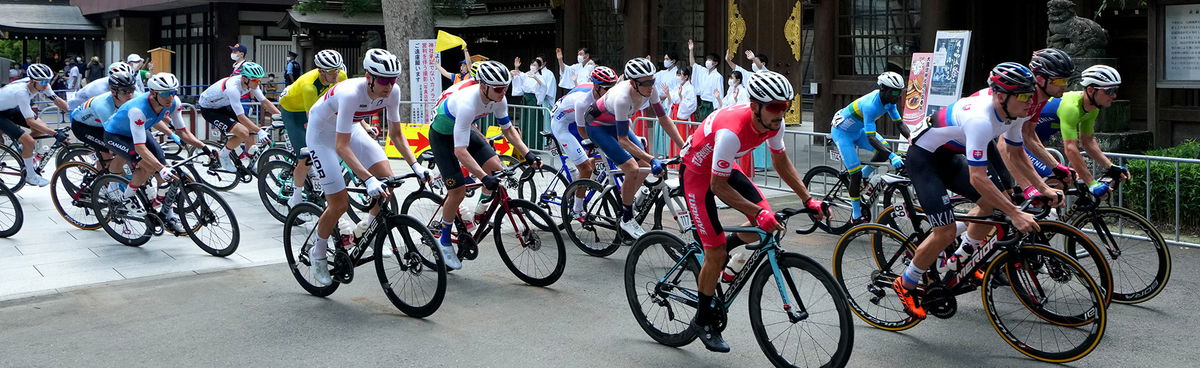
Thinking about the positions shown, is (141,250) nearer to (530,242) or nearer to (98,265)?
(98,265)

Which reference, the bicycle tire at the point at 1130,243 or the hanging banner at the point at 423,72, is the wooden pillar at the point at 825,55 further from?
the bicycle tire at the point at 1130,243

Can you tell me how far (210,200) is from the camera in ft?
33.3

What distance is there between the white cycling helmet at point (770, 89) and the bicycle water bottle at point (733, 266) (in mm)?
903

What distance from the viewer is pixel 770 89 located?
19.4 feet

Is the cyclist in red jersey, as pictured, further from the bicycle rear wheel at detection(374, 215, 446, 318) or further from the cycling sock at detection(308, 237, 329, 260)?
the cycling sock at detection(308, 237, 329, 260)

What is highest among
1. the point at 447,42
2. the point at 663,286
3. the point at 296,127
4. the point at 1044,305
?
the point at 447,42

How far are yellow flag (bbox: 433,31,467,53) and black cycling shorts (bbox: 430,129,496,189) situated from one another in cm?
859

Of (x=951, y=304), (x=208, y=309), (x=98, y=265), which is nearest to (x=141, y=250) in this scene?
(x=98, y=265)

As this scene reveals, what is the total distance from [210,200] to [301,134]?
61.6 inches

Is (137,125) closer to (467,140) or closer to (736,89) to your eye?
(467,140)

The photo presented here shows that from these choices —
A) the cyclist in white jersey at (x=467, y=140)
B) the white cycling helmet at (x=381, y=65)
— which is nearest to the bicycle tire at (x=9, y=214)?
the cyclist in white jersey at (x=467, y=140)

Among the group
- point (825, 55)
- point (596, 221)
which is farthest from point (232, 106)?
point (825, 55)

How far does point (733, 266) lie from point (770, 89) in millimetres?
Answer: 1037

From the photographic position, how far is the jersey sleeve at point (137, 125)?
9766 millimetres
